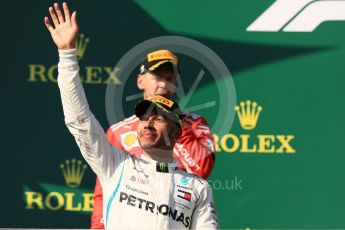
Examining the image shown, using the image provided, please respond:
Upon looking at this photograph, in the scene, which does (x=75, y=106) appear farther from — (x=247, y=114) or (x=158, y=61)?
(x=247, y=114)

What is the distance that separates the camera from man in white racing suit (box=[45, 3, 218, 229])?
2.97 meters

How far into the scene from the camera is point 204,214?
321 centimetres

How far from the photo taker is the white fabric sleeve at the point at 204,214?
3.19 meters

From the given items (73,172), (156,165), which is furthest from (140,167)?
(73,172)

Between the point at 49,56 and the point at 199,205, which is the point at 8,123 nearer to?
the point at 49,56

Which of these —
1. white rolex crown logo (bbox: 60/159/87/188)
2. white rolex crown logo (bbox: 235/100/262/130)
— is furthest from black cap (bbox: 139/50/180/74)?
white rolex crown logo (bbox: 60/159/87/188)

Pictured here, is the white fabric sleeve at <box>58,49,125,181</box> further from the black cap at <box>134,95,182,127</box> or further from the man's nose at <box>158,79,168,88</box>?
the man's nose at <box>158,79,168,88</box>

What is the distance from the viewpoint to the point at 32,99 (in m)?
5.73

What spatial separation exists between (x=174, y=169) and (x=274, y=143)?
2543mm

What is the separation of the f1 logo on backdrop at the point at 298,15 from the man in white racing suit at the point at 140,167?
8.49ft

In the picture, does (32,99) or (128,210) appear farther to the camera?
(32,99)

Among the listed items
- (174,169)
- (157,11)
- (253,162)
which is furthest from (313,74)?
(174,169)

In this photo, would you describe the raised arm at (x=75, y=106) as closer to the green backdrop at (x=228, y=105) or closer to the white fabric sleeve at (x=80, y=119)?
the white fabric sleeve at (x=80, y=119)

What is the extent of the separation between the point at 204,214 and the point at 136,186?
12.2 inches
